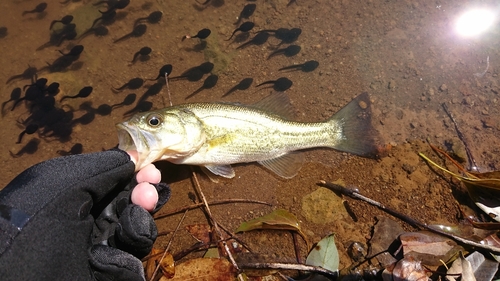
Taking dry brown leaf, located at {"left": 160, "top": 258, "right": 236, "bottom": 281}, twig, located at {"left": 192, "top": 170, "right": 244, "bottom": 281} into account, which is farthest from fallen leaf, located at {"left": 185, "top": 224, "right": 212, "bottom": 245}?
dry brown leaf, located at {"left": 160, "top": 258, "right": 236, "bottom": 281}

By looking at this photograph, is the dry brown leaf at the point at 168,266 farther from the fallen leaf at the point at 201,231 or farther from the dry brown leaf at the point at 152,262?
the fallen leaf at the point at 201,231

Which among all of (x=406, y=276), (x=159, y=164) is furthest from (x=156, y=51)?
(x=406, y=276)

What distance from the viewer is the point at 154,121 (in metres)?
4.37

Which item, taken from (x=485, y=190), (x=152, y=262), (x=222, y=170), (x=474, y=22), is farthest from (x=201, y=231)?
(x=474, y=22)

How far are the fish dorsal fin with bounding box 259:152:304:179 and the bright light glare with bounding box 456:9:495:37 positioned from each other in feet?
12.0

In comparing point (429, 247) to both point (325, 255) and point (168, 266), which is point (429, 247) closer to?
point (325, 255)

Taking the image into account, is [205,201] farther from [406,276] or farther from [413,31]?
[413,31]

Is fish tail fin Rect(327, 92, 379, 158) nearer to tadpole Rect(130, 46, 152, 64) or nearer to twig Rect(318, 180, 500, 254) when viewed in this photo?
twig Rect(318, 180, 500, 254)

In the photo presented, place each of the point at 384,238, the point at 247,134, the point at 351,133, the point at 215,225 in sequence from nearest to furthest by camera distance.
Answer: the point at 384,238
the point at 215,225
the point at 247,134
the point at 351,133

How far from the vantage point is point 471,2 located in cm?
652

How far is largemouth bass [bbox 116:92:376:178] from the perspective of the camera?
4512 mm

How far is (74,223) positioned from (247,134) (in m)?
2.49

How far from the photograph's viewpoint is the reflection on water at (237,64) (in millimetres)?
5742

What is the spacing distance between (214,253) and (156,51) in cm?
362
